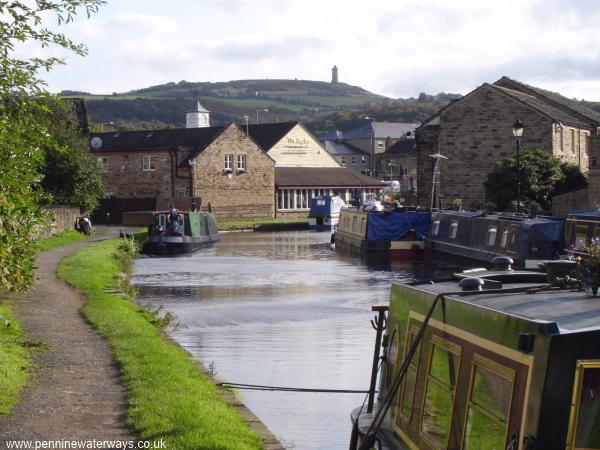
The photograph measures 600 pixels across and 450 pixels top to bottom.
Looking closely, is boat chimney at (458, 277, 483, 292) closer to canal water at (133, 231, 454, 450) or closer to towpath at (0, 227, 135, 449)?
towpath at (0, 227, 135, 449)

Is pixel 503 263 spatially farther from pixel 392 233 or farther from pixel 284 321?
pixel 392 233

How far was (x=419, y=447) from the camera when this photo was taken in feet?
28.0

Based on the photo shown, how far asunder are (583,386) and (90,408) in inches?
274

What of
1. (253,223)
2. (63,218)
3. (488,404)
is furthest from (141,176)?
(488,404)

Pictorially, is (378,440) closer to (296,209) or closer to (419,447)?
(419,447)

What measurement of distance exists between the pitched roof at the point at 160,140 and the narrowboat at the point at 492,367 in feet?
200

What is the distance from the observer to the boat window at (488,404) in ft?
21.2

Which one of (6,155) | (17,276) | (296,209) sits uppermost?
(6,155)

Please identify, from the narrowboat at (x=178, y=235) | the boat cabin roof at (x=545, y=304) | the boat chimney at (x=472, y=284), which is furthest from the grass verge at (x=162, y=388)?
the narrowboat at (x=178, y=235)

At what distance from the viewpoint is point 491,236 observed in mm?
35031

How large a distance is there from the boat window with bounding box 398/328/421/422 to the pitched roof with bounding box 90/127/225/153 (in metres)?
60.9

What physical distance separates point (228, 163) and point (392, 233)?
28.1 metres

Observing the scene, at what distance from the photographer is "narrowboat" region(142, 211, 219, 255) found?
46.2m

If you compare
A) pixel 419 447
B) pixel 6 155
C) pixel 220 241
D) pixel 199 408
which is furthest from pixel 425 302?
pixel 220 241
